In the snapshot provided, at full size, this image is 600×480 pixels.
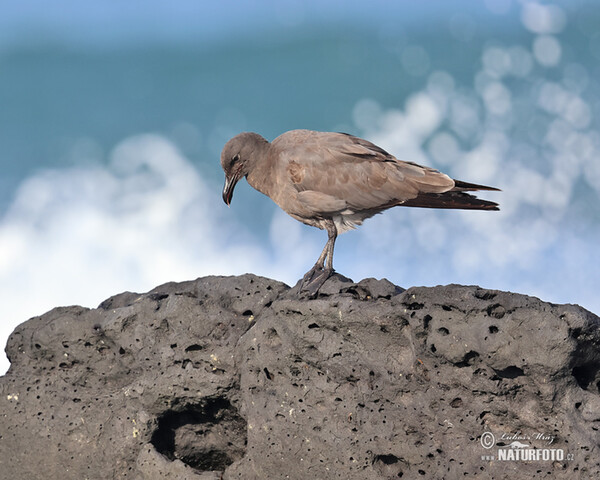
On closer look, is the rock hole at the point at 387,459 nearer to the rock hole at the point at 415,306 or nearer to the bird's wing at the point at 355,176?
the rock hole at the point at 415,306

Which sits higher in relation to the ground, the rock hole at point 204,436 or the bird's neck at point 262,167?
the bird's neck at point 262,167

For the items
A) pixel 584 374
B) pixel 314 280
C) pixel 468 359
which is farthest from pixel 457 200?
pixel 584 374

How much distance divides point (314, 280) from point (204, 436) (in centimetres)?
198

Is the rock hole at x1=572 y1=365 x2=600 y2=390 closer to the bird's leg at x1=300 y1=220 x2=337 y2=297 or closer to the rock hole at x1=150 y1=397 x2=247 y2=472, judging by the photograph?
the bird's leg at x1=300 y1=220 x2=337 y2=297

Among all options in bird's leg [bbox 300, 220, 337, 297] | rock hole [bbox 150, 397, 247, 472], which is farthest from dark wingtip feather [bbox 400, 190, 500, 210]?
rock hole [bbox 150, 397, 247, 472]

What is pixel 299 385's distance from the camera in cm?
643

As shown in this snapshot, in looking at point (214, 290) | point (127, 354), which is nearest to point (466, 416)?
point (214, 290)

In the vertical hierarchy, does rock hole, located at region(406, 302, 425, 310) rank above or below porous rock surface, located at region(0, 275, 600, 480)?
above

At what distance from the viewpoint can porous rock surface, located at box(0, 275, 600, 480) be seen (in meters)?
5.80

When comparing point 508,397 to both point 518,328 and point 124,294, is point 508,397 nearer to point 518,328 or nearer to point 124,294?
point 518,328

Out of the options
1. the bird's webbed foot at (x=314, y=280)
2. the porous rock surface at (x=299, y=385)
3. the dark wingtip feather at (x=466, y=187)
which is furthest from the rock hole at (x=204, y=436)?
the dark wingtip feather at (x=466, y=187)

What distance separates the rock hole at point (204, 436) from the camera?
23.2ft

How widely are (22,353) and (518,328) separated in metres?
5.01

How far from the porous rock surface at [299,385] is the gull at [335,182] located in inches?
27.9
